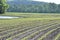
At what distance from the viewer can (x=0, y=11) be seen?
59094mm

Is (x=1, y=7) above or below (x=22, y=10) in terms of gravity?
above

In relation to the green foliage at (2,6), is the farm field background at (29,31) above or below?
above

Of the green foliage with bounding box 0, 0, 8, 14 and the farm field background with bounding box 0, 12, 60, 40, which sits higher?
the farm field background with bounding box 0, 12, 60, 40

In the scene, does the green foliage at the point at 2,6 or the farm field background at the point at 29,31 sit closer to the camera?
the farm field background at the point at 29,31

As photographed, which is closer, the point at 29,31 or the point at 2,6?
the point at 29,31

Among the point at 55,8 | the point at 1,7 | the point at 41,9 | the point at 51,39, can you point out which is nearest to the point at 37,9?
the point at 41,9

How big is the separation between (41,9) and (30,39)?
81.6 meters

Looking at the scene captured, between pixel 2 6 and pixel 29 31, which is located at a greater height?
pixel 29 31

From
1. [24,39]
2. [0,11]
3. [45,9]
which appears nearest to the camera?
[24,39]

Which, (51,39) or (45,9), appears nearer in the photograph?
(51,39)

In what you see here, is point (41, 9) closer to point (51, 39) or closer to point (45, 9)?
point (45, 9)

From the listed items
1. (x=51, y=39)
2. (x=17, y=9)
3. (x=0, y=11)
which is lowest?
(x=17, y=9)

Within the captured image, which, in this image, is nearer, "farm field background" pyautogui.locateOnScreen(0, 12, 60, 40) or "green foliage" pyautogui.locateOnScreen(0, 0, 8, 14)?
"farm field background" pyautogui.locateOnScreen(0, 12, 60, 40)

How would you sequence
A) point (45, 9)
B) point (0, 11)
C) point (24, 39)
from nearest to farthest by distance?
point (24, 39)
point (0, 11)
point (45, 9)
